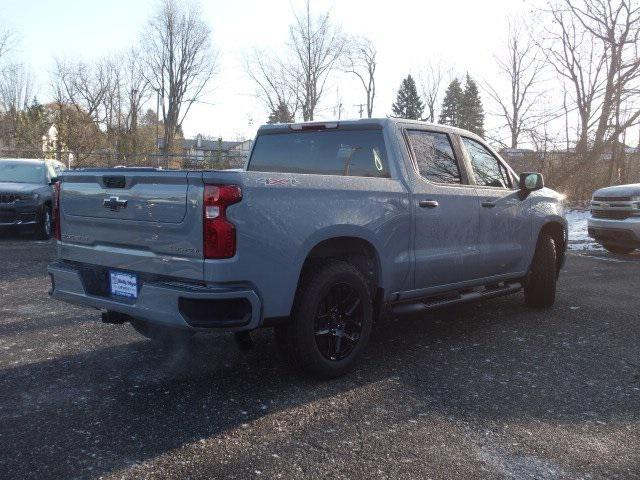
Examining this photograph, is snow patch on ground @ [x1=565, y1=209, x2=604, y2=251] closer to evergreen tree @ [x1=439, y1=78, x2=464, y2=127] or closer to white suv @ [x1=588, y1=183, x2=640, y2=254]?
white suv @ [x1=588, y1=183, x2=640, y2=254]

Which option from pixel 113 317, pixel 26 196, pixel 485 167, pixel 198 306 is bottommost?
pixel 113 317

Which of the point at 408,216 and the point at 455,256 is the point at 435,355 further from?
the point at 408,216

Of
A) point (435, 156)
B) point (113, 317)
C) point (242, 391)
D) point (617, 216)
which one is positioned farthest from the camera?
point (617, 216)

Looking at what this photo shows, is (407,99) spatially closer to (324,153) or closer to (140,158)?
(140,158)

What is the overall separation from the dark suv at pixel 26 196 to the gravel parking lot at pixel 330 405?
20.8 ft

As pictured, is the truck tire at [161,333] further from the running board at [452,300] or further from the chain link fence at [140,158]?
the chain link fence at [140,158]

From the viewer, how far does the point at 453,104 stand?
60.9 meters

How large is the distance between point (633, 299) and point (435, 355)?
141 inches

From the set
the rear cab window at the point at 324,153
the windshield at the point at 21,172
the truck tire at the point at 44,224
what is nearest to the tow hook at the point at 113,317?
the rear cab window at the point at 324,153

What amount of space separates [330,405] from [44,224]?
9.77 meters

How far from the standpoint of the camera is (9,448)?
2936mm

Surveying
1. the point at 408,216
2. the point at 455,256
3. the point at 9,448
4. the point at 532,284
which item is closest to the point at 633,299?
the point at 532,284

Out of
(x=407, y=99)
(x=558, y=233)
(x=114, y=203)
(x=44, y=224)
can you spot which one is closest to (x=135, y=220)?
(x=114, y=203)

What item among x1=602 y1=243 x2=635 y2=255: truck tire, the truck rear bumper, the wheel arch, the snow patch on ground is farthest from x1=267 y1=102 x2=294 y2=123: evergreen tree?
the truck rear bumper
